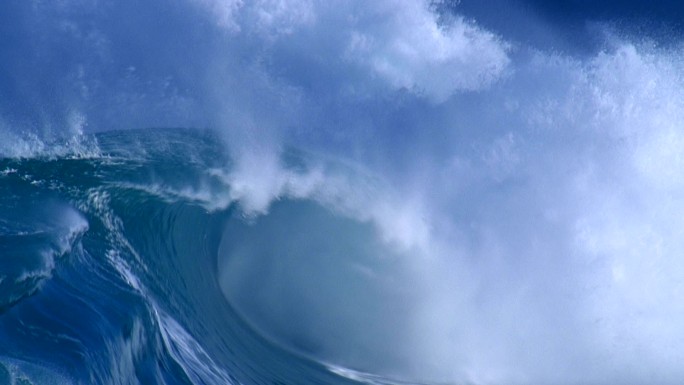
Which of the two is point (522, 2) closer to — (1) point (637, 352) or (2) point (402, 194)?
(2) point (402, 194)

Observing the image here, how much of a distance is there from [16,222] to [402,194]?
6.55 meters

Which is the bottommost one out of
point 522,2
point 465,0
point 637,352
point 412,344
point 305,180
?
point 412,344

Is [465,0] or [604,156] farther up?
[465,0]

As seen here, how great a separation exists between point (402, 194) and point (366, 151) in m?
1.25

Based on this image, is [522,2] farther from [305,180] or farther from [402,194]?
[305,180]

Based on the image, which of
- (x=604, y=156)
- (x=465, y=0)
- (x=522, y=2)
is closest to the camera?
(x=604, y=156)

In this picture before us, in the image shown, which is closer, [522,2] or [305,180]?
[305,180]

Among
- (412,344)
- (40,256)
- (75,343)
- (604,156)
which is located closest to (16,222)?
(40,256)

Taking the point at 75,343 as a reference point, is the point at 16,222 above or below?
above

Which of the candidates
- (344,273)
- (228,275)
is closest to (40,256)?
(228,275)

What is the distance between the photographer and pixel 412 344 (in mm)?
9461

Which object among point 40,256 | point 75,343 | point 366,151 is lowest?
point 75,343

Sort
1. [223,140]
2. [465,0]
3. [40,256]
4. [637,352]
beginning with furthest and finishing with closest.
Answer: [465,0], [223,140], [637,352], [40,256]

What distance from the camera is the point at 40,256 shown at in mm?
6781
